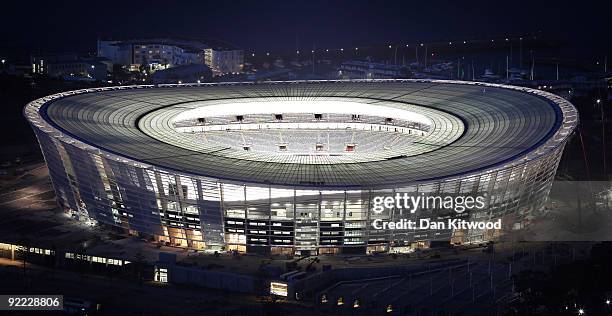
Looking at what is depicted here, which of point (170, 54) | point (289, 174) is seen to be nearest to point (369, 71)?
point (170, 54)

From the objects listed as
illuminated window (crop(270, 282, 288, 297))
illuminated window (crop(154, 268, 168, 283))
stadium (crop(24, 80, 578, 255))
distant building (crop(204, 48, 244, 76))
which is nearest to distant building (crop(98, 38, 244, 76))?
distant building (crop(204, 48, 244, 76))

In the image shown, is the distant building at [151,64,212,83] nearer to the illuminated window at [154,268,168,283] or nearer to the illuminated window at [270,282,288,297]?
the illuminated window at [154,268,168,283]

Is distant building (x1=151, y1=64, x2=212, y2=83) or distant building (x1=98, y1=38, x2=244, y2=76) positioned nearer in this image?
distant building (x1=151, y1=64, x2=212, y2=83)

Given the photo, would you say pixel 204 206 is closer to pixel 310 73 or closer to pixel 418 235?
pixel 418 235

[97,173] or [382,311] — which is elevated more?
[97,173]

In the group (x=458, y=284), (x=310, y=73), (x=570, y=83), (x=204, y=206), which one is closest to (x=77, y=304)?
(x=204, y=206)
